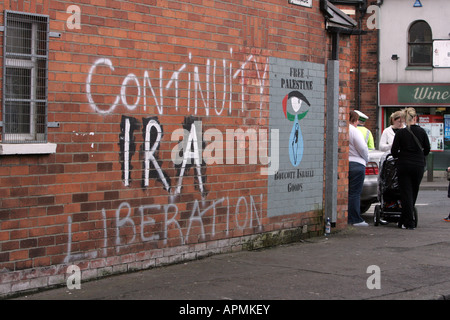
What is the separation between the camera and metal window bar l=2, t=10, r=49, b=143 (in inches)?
248

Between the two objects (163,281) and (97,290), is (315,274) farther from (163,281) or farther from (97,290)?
(97,290)

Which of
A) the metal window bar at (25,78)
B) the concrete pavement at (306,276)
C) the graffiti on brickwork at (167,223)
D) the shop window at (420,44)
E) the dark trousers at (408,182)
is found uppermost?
the shop window at (420,44)

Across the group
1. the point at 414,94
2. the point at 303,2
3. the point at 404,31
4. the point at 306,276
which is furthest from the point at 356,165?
the point at 404,31

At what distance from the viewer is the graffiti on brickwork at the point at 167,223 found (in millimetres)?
7145

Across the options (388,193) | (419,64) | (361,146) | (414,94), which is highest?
(419,64)

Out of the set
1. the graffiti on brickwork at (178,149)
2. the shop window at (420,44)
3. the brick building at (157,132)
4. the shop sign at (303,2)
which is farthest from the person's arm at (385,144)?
the shop window at (420,44)

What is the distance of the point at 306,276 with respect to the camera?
7.29 metres

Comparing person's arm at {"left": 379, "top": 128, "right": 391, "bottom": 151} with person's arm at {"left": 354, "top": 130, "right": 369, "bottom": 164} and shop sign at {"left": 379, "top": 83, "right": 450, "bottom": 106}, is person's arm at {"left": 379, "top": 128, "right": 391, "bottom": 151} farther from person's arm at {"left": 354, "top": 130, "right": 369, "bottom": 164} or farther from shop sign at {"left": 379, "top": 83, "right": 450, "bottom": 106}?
shop sign at {"left": 379, "top": 83, "right": 450, "bottom": 106}

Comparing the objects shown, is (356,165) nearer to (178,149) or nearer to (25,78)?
(178,149)

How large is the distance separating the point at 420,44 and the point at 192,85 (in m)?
18.0

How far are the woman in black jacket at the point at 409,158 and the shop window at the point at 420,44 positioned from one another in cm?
1397

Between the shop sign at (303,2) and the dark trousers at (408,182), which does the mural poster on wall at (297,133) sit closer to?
the shop sign at (303,2)

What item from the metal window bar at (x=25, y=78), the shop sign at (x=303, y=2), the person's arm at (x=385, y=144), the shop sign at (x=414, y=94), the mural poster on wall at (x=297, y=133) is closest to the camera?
the metal window bar at (x=25, y=78)

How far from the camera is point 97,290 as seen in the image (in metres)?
6.56
